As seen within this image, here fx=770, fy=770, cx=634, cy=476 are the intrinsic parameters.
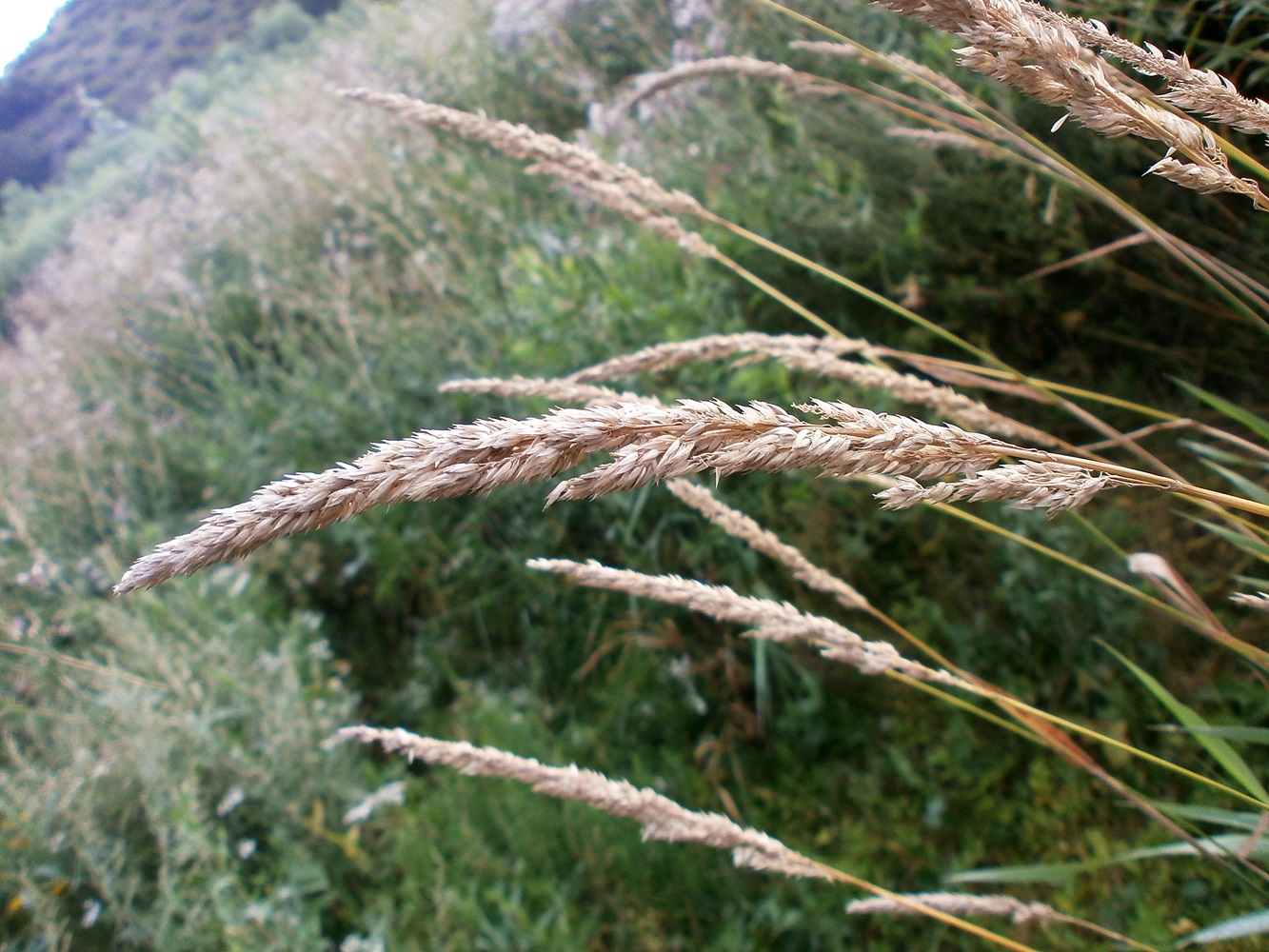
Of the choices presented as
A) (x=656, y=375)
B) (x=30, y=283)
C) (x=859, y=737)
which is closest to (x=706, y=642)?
(x=859, y=737)

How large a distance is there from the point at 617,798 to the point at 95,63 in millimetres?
19389

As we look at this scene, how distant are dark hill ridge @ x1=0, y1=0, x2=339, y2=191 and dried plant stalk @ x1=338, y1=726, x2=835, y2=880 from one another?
15228 millimetres

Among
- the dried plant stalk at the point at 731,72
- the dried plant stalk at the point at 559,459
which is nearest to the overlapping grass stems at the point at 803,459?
the dried plant stalk at the point at 559,459

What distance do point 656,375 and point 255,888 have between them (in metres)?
1.97

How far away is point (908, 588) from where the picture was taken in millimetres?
2221

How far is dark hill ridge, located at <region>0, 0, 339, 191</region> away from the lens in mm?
13375

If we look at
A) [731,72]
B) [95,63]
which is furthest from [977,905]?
[95,63]

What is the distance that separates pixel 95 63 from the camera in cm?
1495

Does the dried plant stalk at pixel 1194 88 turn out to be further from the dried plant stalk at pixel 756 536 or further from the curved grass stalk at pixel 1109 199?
the dried plant stalk at pixel 756 536

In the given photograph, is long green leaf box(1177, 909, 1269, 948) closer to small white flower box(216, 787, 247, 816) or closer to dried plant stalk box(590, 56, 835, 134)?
dried plant stalk box(590, 56, 835, 134)

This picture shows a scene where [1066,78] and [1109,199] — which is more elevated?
[1066,78]

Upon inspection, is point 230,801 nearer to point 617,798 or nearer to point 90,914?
point 90,914

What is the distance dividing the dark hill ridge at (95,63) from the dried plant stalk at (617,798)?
1523cm

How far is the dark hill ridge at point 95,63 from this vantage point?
13375 mm
